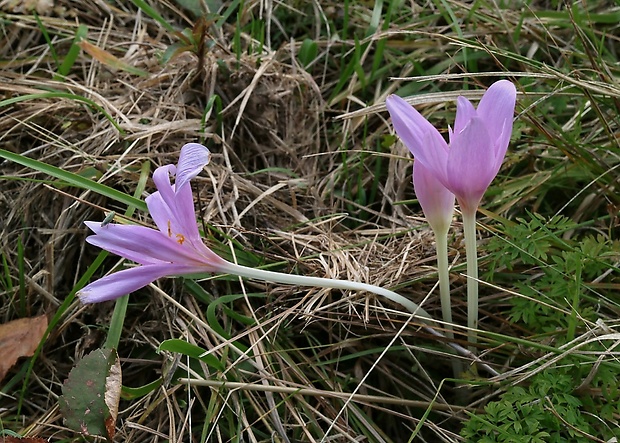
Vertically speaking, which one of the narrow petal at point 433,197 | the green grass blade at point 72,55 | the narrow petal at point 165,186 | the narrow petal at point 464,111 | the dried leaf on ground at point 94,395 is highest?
the narrow petal at point 464,111

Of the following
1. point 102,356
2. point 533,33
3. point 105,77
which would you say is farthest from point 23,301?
point 533,33

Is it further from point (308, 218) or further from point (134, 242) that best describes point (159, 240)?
point (308, 218)

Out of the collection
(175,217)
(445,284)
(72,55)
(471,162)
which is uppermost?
(471,162)

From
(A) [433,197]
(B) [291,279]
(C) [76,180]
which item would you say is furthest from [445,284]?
(C) [76,180]

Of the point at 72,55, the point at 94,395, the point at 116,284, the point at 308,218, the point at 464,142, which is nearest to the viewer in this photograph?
the point at 464,142

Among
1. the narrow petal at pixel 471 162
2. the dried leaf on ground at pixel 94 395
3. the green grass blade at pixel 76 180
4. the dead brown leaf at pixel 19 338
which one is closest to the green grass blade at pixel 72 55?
the green grass blade at pixel 76 180

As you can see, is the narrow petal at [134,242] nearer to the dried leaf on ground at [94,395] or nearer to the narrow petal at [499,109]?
the dried leaf on ground at [94,395]
